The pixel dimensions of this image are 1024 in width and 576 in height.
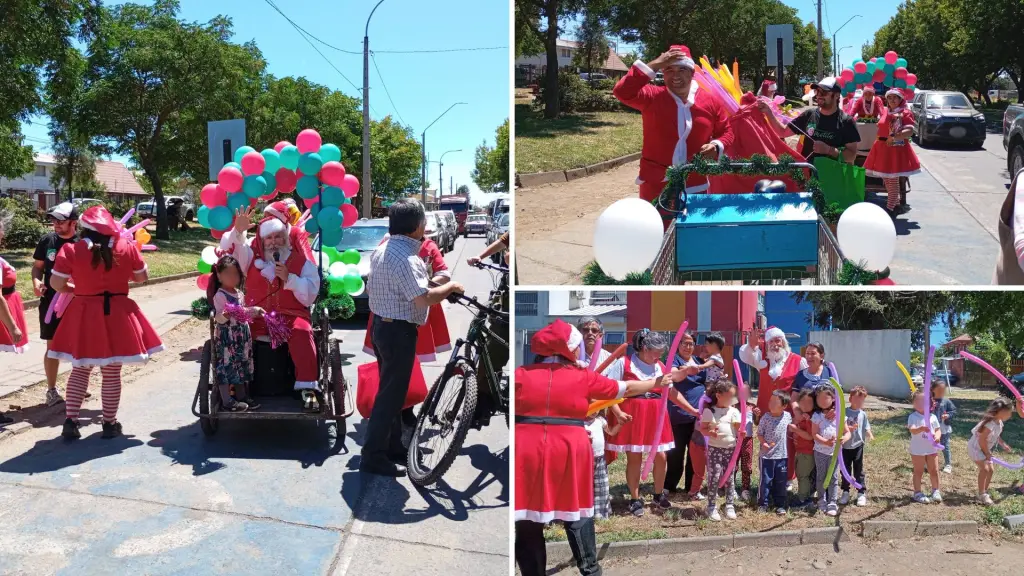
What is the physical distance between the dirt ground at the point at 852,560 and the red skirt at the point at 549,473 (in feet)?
4.00

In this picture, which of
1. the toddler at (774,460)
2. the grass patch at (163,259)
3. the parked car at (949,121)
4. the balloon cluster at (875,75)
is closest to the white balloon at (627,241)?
the toddler at (774,460)

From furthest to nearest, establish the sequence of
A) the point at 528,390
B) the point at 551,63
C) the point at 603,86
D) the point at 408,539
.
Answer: the point at 603,86 < the point at 551,63 < the point at 408,539 < the point at 528,390

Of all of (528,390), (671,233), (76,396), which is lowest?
(76,396)

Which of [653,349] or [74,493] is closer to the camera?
[653,349]

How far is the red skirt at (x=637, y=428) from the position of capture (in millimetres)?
5125

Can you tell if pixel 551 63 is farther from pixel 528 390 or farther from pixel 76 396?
pixel 528 390

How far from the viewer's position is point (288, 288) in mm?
6301

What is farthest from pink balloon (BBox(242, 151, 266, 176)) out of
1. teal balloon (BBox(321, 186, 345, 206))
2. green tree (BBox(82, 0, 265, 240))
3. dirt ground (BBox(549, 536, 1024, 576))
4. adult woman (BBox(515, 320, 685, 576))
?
green tree (BBox(82, 0, 265, 240))

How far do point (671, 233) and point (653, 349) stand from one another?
0.59 meters

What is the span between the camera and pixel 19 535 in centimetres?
421

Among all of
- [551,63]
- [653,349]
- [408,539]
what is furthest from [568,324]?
[551,63]

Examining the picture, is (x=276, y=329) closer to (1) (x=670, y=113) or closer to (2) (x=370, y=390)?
(2) (x=370, y=390)

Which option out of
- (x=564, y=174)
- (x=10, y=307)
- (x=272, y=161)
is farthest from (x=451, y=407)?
(x=564, y=174)

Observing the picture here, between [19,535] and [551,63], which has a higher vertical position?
[551,63]
